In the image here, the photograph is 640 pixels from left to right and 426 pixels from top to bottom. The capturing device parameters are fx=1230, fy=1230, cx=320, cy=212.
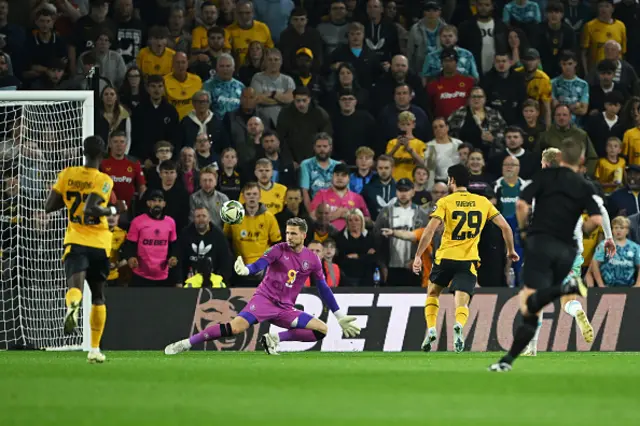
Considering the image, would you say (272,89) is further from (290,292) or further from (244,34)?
(290,292)

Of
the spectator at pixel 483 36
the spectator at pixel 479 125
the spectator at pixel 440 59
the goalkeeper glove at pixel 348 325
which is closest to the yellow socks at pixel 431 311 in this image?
the goalkeeper glove at pixel 348 325

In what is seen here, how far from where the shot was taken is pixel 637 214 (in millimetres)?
19016

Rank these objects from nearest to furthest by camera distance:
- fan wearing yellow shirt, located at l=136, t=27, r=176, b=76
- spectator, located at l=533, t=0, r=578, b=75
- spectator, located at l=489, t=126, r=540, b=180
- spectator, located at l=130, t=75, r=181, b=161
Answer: spectator, located at l=489, t=126, r=540, b=180, spectator, located at l=130, t=75, r=181, b=161, fan wearing yellow shirt, located at l=136, t=27, r=176, b=76, spectator, located at l=533, t=0, r=578, b=75

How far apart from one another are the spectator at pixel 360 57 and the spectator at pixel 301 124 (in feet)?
4.57

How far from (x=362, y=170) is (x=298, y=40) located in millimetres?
3075

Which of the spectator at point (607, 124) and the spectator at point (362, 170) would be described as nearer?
the spectator at point (362, 170)

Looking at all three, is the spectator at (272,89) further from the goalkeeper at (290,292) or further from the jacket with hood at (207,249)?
the goalkeeper at (290,292)

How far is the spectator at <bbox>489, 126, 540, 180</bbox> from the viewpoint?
19.5 meters

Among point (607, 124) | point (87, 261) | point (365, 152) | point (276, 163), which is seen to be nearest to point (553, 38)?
point (607, 124)

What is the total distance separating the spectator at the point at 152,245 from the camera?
1788 centimetres

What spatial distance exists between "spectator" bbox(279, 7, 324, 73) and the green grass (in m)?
9.25

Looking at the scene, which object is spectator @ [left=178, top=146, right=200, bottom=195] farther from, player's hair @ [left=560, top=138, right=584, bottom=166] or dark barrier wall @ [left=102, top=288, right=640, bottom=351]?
player's hair @ [left=560, top=138, right=584, bottom=166]

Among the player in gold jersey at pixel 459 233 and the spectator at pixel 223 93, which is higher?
the spectator at pixel 223 93

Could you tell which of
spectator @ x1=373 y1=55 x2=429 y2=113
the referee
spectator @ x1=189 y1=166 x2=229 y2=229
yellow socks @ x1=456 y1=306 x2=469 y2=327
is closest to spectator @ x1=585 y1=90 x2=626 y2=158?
spectator @ x1=373 y1=55 x2=429 y2=113
